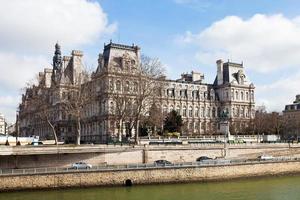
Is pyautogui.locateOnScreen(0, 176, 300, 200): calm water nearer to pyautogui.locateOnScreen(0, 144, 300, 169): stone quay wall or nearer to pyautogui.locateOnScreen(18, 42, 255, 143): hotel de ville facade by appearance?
pyautogui.locateOnScreen(0, 144, 300, 169): stone quay wall

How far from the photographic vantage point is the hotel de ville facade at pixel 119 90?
242 feet

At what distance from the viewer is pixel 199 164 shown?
43.9m

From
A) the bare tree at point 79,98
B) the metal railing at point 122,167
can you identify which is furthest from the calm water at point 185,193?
the bare tree at point 79,98

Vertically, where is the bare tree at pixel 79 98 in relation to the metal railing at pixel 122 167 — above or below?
above

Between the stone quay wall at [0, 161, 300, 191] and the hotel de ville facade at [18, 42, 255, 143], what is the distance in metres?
22.4

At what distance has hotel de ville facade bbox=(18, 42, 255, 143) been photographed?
7388 centimetres

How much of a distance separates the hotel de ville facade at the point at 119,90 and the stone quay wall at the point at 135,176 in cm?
2242

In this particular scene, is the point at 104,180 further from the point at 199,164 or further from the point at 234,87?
the point at 234,87

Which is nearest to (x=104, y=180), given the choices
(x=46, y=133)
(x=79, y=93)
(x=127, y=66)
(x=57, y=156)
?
(x=57, y=156)

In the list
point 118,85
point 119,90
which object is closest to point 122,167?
point 119,90

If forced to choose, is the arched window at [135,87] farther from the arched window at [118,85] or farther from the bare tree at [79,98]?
the arched window at [118,85]

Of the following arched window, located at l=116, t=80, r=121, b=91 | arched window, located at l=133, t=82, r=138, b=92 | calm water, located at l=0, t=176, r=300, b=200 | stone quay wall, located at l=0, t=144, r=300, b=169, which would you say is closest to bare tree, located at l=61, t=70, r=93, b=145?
arched window, located at l=133, t=82, r=138, b=92

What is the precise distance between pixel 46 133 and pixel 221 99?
40.5 meters

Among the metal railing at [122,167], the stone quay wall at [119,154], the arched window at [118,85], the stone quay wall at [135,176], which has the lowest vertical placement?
the stone quay wall at [135,176]
